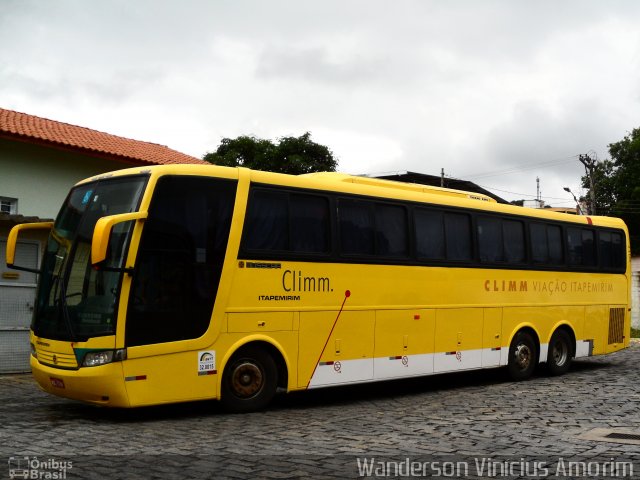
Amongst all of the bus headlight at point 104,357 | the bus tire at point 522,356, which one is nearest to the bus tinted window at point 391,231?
the bus tire at point 522,356

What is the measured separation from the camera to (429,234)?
44.0ft

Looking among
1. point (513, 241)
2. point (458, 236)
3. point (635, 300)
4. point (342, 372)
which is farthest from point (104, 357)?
point (635, 300)

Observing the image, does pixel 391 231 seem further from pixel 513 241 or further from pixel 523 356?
pixel 523 356

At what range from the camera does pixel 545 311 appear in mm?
15977

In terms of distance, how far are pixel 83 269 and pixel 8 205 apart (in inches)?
338

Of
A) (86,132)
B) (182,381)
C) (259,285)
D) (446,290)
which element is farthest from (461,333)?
(86,132)

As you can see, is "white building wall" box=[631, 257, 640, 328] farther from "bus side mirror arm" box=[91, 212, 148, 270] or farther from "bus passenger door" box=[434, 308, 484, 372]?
"bus side mirror arm" box=[91, 212, 148, 270]

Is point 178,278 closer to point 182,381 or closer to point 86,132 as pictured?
point 182,381

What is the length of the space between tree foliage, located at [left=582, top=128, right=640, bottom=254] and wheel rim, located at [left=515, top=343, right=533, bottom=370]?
52112 millimetres

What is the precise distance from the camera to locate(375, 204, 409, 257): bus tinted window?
1248 cm

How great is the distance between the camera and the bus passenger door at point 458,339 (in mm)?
13453

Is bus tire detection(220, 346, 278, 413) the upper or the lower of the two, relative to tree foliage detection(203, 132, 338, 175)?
lower

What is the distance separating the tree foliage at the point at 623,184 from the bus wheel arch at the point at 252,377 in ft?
192

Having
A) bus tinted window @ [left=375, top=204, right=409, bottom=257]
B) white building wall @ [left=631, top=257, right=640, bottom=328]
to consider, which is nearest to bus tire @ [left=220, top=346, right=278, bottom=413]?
bus tinted window @ [left=375, top=204, right=409, bottom=257]
